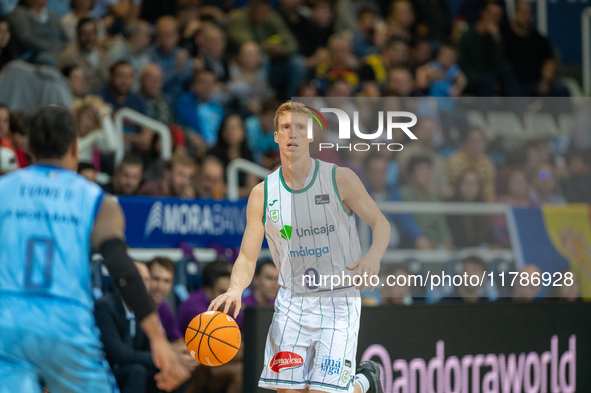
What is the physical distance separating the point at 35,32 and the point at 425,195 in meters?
5.19

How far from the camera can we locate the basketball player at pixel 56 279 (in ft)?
11.2

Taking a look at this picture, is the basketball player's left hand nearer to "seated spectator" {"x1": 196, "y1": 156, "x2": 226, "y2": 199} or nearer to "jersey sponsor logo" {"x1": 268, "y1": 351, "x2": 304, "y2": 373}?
"jersey sponsor logo" {"x1": 268, "y1": 351, "x2": 304, "y2": 373}

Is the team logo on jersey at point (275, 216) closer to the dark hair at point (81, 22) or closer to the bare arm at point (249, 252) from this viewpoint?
the bare arm at point (249, 252)

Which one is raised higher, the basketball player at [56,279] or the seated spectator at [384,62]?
the seated spectator at [384,62]

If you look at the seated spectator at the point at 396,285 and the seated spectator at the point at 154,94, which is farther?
the seated spectator at the point at 154,94

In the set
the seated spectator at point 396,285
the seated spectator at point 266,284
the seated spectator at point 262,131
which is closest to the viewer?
the seated spectator at point 266,284

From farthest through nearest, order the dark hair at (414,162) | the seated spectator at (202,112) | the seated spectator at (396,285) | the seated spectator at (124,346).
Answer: the seated spectator at (202,112)
the dark hair at (414,162)
the seated spectator at (396,285)
the seated spectator at (124,346)

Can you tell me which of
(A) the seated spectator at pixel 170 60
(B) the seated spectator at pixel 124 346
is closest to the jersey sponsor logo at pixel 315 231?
(B) the seated spectator at pixel 124 346

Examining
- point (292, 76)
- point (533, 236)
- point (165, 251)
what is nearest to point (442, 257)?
point (533, 236)

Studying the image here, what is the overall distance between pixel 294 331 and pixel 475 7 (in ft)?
35.7

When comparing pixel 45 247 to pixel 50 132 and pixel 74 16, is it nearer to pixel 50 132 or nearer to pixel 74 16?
pixel 50 132

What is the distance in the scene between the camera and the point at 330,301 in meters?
5.07

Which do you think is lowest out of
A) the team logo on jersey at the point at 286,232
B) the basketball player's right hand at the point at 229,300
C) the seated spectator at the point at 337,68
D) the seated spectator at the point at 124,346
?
the seated spectator at the point at 124,346

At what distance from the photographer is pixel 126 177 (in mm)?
8086
